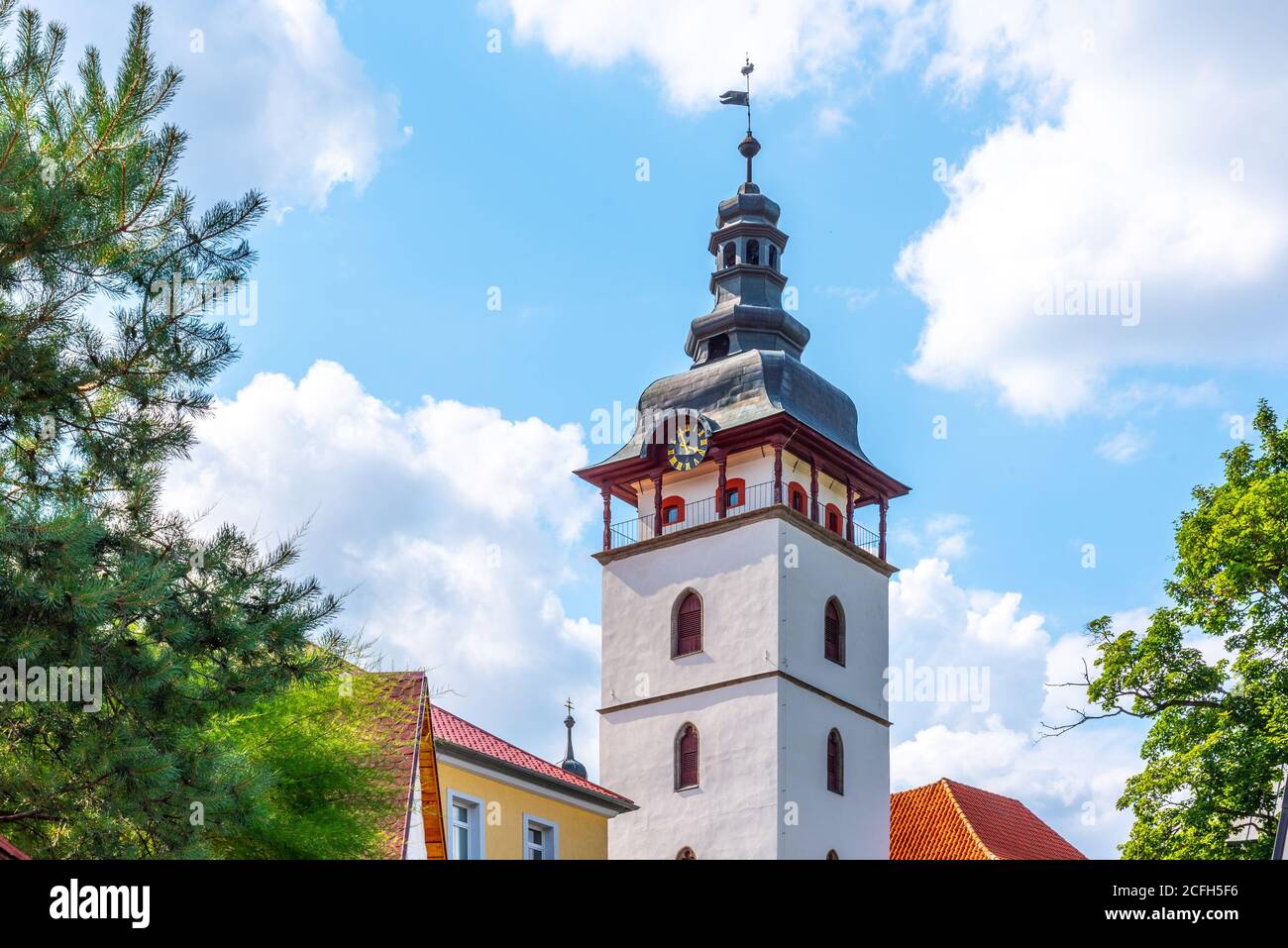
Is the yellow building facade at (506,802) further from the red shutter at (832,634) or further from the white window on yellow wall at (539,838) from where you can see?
the red shutter at (832,634)

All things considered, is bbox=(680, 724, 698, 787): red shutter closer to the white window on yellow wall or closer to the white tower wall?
the white tower wall

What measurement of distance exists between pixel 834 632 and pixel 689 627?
3.77m

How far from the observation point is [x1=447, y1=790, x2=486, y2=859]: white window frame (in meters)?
26.9

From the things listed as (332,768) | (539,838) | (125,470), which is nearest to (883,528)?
(539,838)

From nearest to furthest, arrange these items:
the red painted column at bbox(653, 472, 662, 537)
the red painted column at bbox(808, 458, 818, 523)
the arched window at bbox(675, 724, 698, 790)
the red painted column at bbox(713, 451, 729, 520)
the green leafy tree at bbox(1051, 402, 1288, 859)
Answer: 1. the green leafy tree at bbox(1051, 402, 1288, 859)
2. the arched window at bbox(675, 724, 698, 790)
3. the red painted column at bbox(713, 451, 729, 520)
4. the red painted column at bbox(808, 458, 818, 523)
5. the red painted column at bbox(653, 472, 662, 537)

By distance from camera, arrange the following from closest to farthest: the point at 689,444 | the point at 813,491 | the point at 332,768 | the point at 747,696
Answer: the point at 332,768 < the point at 747,696 < the point at 689,444 < the point at 813,491

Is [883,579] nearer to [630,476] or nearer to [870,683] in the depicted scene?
[870,683]

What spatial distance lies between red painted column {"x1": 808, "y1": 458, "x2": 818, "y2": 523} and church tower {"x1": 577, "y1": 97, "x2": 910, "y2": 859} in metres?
0.04

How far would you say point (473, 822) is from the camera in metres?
28.0

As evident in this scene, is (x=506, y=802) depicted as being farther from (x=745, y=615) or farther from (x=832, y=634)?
(x=832, y=634)

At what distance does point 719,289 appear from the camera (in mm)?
52938

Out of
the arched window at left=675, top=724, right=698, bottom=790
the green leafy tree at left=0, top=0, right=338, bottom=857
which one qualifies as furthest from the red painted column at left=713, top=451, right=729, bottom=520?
the green leafy tree at left=0, top=0, right=338, bottom=857

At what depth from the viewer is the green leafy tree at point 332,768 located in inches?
825
